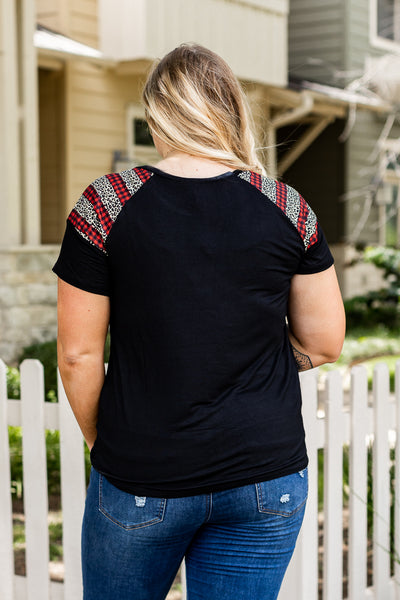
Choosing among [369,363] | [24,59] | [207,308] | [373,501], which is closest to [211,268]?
[207,308]

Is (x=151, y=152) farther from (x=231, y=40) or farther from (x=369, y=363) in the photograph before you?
(x=369, y=363)

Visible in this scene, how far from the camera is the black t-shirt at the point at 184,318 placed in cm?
154

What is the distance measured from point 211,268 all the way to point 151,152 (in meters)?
9.56

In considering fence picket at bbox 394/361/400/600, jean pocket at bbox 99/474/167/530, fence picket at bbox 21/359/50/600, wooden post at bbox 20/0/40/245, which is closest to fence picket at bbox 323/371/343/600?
fence picket at bbox 394/361/400/600

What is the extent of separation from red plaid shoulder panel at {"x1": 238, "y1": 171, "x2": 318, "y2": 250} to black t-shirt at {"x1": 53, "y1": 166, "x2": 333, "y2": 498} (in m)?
0.02

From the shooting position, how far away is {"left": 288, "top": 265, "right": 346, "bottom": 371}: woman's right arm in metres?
1.73

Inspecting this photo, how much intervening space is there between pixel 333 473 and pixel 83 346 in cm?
146

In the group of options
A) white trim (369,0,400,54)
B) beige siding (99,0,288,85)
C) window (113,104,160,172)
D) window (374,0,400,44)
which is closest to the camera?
beige siding (99,0,288,85)

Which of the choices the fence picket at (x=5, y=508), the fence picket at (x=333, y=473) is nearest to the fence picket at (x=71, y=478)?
the fence picket at (x=5, y=508)

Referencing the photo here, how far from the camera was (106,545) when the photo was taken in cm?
160

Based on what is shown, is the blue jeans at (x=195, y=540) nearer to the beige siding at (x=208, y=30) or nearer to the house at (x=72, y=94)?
the house at (x=72, y=94)

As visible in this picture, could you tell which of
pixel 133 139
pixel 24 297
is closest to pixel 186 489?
pixel 24 297

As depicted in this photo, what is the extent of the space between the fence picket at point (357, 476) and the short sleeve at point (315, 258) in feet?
3.86

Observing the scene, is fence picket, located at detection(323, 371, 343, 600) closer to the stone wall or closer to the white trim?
the stone wall
